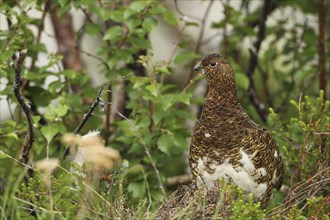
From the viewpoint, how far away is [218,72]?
3928 mm

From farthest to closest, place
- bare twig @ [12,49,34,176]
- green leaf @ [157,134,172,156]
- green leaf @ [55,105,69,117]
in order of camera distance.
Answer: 1. green leaf @ [157,134,172,156]
2. green leaf @ [55,105,69,117]
3. bare twig @ [12,49,34,176]

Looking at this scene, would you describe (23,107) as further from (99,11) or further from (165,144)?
(99,11)

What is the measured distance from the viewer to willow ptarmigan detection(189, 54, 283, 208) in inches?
149

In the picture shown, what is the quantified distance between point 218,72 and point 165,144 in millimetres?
578

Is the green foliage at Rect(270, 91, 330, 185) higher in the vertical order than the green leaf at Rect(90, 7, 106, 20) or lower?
lower

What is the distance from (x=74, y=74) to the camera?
4.51m

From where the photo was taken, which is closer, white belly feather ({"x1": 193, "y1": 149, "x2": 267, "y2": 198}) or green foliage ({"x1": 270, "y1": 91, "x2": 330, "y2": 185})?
white belly feather ({"x1": 193, "y1": 149, "x2": 267, "y2": 198})

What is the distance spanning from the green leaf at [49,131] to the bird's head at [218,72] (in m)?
0.81

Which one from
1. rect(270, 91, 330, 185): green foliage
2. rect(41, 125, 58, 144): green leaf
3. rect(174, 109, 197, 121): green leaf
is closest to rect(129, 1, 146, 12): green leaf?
rect(174, 109, 197, 121): green leaf

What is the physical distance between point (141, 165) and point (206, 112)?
0.74 m

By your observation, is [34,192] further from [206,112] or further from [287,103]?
[287,103]

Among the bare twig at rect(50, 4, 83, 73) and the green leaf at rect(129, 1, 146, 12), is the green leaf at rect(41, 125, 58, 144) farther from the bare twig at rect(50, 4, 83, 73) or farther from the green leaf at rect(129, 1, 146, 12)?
the bare twig at rect(50, 4, 83, 73)

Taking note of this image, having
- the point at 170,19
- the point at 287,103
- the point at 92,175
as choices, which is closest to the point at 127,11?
the point at 170,19

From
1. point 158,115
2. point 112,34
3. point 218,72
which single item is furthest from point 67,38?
point 218,72
